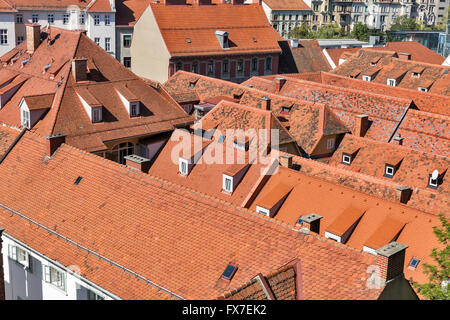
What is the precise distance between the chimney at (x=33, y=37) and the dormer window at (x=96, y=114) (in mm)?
10743

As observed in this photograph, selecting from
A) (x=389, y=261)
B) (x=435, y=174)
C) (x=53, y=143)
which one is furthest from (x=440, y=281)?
(x=53, y=143)

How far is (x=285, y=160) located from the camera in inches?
1556

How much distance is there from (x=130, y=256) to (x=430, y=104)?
37.6 meters

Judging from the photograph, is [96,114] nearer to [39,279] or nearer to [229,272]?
[39,279]

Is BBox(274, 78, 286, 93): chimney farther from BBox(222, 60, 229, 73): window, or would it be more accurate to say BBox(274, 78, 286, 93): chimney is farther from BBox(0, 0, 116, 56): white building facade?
BBox(0, 0, 116, 56): white building facade

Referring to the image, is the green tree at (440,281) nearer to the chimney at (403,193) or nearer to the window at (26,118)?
the chimney at (403,193)

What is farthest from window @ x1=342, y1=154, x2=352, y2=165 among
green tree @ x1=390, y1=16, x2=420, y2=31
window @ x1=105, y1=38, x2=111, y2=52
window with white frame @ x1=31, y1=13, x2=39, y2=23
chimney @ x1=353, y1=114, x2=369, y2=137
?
green tree @ x1=390, y1=16, x2=420, y2=31

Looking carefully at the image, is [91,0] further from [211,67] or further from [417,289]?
[417,289]

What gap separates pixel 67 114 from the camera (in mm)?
44500

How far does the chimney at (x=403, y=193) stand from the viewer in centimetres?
3644

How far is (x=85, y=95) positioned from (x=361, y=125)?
820 inches

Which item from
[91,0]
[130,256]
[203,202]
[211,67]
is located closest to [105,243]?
[130,256]

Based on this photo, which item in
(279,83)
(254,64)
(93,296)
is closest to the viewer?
(93,296)

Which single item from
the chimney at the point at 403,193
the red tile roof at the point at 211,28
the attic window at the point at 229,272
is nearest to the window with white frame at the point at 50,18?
the red tile roof at the point at 211,28
